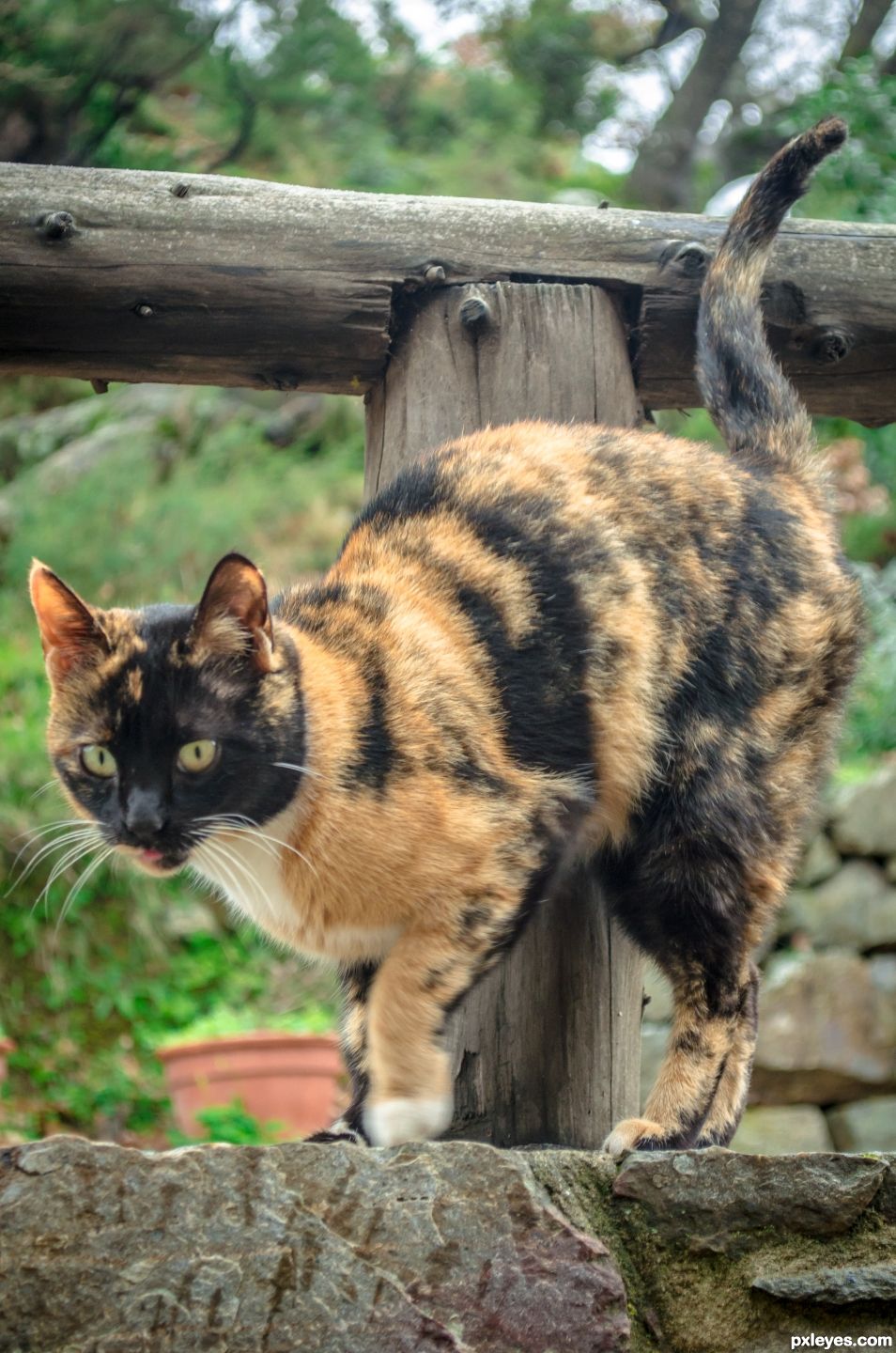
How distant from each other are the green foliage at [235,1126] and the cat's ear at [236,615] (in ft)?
10.1

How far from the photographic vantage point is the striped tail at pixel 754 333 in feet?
8.84

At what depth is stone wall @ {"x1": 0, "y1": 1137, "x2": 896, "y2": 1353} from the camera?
164cm

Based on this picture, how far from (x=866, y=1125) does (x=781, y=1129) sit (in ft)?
1.22

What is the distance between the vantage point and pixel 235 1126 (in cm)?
490

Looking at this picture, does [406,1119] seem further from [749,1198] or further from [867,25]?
[867,25]

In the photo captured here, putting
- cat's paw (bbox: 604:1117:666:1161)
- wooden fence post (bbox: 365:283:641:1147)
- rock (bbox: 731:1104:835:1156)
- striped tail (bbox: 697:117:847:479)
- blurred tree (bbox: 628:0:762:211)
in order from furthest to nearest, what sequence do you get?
blurred tree (bbox: 628:0:762:211) → rock (bbox: 731:1104:835:1156) → striped tail (bbox: 697:117:847:479) → wooden fence post (bbox: 365:283:641:1147) → cat's paw (bbox: 604:1117:666:1161)

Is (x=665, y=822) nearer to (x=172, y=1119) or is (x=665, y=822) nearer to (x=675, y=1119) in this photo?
(x=675, y=1119)

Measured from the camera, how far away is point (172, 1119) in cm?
561

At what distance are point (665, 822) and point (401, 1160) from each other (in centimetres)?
82

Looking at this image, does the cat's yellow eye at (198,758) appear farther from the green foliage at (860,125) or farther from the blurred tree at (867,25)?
the blurred tree at (867,25)

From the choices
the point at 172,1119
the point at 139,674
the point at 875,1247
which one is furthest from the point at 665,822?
the point at 172,1119

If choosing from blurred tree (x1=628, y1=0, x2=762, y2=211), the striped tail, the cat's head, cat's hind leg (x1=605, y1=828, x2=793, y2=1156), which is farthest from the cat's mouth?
blurred tree (x1=628, y1=0, x2=762, y2=211)

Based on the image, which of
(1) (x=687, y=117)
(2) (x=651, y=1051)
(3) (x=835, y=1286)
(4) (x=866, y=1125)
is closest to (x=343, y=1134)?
(3) (x=835, y=1286)

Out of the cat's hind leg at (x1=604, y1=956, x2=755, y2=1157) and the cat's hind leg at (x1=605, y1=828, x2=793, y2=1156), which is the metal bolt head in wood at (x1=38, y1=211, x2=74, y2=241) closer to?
the cat's hind leg at (x1=605, y1=828, x2=793, y2=1156)
